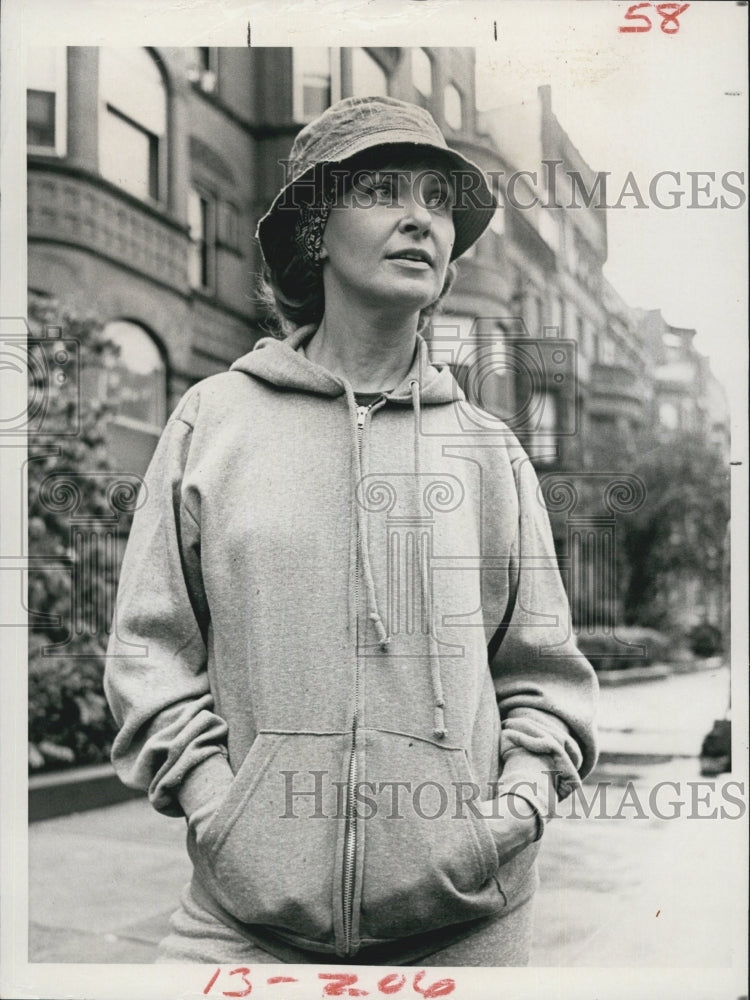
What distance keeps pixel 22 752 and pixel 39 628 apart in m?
2.73

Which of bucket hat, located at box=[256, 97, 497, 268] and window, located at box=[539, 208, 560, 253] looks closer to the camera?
bucket hat, located at box=[256, 97, 497, 268]

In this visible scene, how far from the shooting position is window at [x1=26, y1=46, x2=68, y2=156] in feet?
8.39

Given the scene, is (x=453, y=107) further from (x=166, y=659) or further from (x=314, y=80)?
(x=166, y=659)

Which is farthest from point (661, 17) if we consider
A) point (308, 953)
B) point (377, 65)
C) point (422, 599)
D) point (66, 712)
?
point (66, 712)

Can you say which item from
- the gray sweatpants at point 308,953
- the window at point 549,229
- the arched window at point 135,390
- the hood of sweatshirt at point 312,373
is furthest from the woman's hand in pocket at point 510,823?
the arched window at point 135,390

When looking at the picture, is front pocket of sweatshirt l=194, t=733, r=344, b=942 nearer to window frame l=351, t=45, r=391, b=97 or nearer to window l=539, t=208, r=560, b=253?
window frame l=351, t=45, r=391, b=97

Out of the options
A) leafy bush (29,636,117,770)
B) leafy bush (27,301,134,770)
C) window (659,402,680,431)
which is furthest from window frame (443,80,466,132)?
leafy bush (29,636,117,770)

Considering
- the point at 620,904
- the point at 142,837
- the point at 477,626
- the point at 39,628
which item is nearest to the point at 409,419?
the point at 477,626

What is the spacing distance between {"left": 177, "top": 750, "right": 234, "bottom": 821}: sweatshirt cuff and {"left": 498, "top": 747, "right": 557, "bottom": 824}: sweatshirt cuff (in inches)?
18.0

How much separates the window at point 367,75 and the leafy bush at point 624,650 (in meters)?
1.40

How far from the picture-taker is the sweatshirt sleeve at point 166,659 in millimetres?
2057

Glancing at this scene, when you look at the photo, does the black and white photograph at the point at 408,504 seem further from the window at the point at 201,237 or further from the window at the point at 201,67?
the window at the point at 201,237

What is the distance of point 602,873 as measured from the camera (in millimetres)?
4191

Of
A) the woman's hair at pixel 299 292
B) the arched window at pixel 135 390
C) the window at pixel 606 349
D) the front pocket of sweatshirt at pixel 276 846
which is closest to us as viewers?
the front pocket of sweatshirt at pixel 276 846
